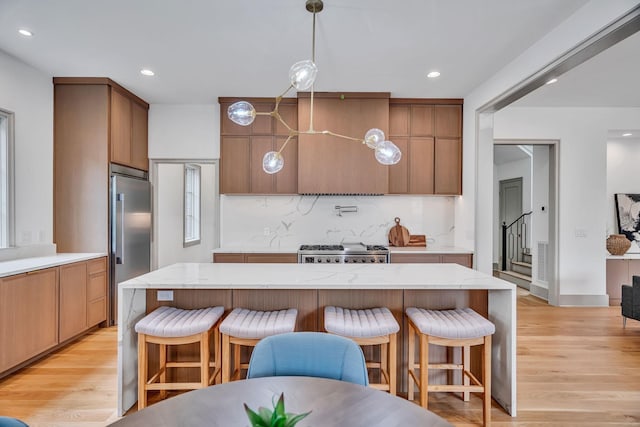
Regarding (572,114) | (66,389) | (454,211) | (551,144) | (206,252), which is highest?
(572,114)

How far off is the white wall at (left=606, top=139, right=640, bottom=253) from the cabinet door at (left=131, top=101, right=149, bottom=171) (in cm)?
669

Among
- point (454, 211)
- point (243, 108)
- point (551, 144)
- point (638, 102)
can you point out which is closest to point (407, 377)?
point (243, 108)

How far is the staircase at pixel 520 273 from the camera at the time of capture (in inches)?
227

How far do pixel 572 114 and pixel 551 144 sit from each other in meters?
0.46

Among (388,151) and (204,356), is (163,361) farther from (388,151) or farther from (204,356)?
(388,151)

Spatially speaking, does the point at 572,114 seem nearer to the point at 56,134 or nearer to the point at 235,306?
the point at 235,306

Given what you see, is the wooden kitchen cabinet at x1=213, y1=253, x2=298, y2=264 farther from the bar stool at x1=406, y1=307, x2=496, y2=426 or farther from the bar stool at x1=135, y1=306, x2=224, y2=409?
the bar stool at x1=406, y1=307, x2=496, y2=426

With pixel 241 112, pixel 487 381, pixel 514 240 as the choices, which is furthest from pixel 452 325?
pixel 514 240

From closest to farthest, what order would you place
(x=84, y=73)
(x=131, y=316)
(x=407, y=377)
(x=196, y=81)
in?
1. (x=131, y=316)
2. (x=407, y=377)
3. (x=84, y=73)
4. (x=196, y=81)

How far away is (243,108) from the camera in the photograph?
2.09 metres

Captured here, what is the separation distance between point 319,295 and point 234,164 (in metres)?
2.53

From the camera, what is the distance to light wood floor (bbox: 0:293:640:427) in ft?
6.82

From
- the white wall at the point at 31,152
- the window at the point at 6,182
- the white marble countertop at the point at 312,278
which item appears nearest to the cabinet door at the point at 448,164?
the white marble countertop at the point at 312,278

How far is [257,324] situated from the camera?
1905 mm
